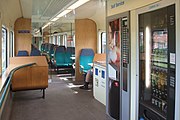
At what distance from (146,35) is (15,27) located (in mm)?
8321

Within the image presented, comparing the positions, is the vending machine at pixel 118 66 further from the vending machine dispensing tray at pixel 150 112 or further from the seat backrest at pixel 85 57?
the seat backrest at pixel 85 57

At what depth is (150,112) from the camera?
2941 millimetres

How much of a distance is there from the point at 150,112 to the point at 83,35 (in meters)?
6.57

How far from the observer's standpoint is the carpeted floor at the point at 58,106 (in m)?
4.90

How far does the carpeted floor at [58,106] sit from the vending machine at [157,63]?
1.89 metres

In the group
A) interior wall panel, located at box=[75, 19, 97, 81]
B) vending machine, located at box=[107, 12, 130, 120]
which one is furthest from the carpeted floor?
interior wall panel, located at box=[75, 19, 97, 81]

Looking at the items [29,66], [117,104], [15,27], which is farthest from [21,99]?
[15,27]

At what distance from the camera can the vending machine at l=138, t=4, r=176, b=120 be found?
2416 mm

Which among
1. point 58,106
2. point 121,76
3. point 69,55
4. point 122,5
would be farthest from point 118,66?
point 69,55

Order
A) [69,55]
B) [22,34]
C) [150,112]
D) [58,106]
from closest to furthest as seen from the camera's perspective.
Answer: [150,112] → [58,106] → [22,34] → [69,55]

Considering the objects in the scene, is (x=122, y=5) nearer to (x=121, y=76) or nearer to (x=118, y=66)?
(x=118, y=66)

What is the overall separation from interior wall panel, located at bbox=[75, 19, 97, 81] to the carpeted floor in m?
1.95

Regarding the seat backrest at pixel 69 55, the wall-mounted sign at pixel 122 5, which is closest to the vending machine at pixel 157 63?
the wall-mounted sign at pixel 122 5

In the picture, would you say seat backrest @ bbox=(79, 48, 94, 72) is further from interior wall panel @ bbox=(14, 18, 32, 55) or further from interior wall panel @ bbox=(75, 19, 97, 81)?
interior wall panel @ bbox=(14, 18, 32, 55)
